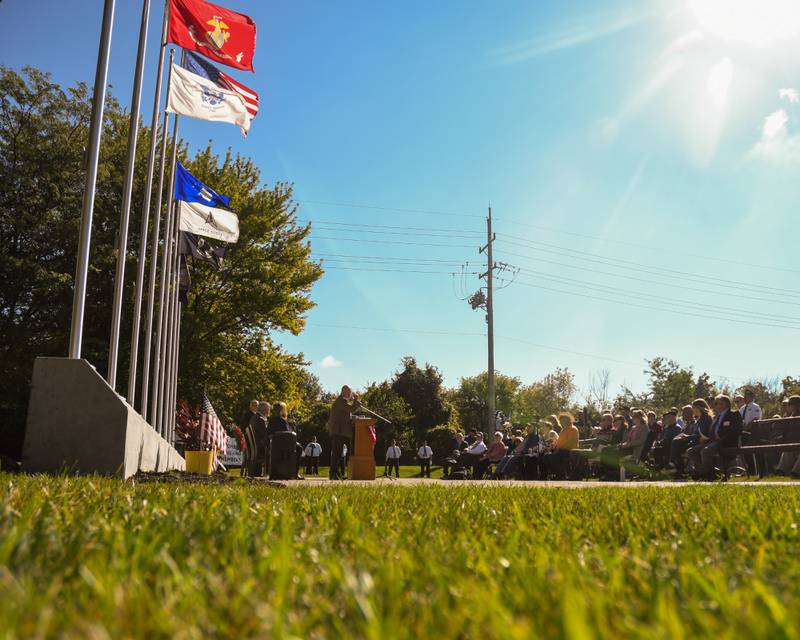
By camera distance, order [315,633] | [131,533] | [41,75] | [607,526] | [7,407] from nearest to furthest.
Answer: [315,633], [131,533], [607,526], [7,407], [41,75]

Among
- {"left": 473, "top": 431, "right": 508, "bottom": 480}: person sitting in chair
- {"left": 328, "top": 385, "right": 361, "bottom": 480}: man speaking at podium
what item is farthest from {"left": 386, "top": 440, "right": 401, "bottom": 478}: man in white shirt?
{"left": 328, "top": 385, "right": 361, "bottom": 480}: man speaking at podium

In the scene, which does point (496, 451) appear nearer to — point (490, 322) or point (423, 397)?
point (490, 322)

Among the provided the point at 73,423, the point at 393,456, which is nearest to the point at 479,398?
the point at 393,456

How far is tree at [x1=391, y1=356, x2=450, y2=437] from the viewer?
5878 cm

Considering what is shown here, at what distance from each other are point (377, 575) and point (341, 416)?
1300cm

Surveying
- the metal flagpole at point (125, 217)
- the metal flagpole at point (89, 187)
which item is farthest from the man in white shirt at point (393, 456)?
the metal flagpole at point (89, 187)

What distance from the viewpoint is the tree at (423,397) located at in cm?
5878

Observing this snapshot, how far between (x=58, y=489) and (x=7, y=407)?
69.9ft

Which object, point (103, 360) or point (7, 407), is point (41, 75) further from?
point (7, 407)

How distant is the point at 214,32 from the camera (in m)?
14.3

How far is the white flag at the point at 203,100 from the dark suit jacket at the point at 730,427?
466 inches

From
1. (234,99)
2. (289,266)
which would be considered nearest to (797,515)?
(234,99)

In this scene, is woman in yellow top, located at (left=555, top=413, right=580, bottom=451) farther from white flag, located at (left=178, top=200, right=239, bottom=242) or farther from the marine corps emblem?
the marine corps emblem

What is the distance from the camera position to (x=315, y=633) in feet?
4.23
